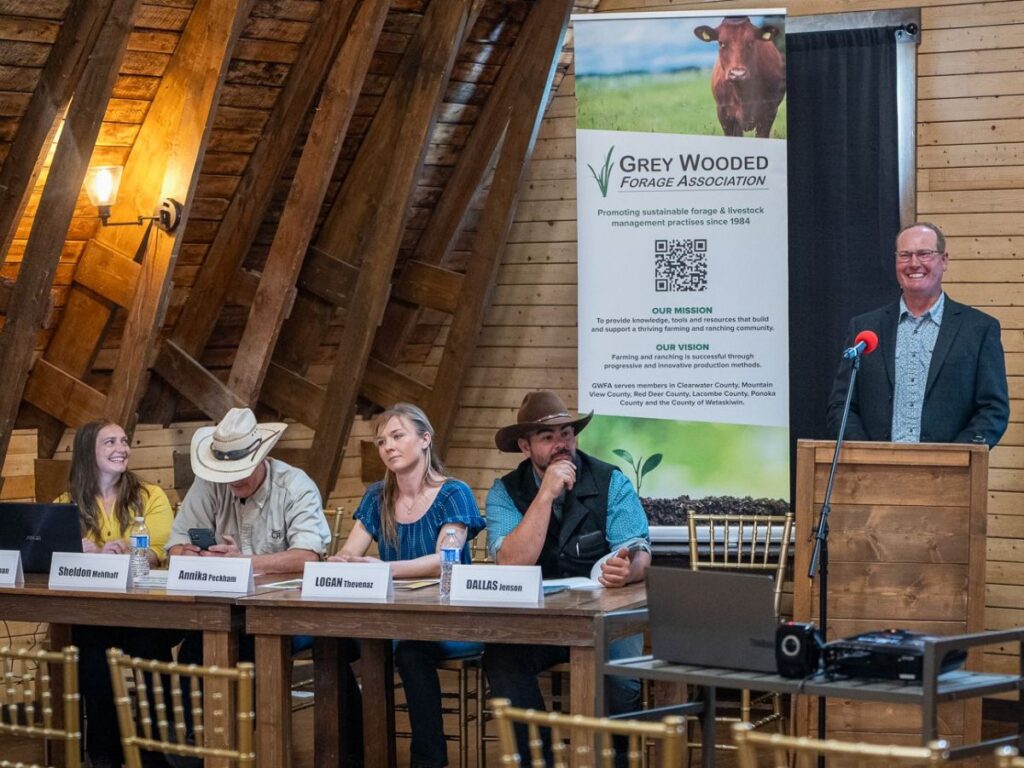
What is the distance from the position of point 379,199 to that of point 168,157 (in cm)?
108

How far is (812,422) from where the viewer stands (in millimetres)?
5824

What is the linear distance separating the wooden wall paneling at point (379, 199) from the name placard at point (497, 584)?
8.37 feet

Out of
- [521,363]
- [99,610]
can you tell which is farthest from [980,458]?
[521,363]

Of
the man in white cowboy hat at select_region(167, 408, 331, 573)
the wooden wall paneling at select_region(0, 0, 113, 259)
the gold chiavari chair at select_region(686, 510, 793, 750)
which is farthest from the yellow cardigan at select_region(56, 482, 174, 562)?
the gold chiavari chair at select_region(686, 510, 793, 750)

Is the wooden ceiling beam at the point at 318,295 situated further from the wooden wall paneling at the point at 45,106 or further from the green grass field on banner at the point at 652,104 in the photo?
the wooden wall paneling at the point at 45,106

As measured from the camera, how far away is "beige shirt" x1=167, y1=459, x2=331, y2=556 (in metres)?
4.36

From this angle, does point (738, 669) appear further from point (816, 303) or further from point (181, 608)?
point (816, 303)

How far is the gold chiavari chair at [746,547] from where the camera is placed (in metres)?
4.62

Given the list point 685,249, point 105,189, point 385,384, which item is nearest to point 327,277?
point 385,384

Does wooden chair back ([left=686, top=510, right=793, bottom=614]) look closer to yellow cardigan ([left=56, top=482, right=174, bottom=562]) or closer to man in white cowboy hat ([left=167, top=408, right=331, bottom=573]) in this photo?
man in white cowboy hat ([left=167, top=408, right=331, bottom=573])

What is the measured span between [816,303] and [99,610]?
3.13m

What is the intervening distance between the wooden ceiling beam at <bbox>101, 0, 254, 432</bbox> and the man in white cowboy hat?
3.28 feet

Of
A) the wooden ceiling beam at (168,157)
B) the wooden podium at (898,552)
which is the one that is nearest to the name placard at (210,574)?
the wooden podium at (898,552)

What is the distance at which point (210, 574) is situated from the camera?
378cm
